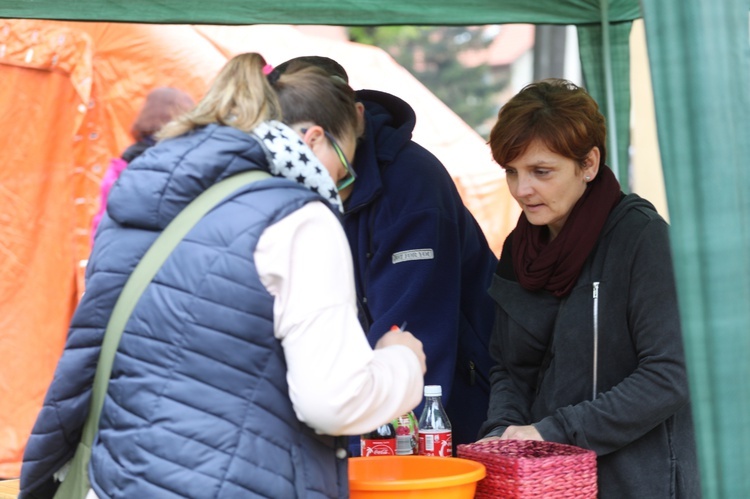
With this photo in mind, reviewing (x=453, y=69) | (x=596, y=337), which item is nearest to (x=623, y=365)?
(x=596, y=337)

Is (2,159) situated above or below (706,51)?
above

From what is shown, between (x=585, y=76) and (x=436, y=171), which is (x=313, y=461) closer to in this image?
(x=436, y=171)

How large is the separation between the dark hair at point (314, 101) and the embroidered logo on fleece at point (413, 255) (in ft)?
3.10

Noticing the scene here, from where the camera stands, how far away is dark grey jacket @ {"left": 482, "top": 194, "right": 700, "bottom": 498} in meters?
2.50

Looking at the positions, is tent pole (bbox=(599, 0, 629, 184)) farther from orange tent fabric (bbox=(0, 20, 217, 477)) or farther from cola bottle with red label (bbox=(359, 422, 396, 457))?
orange tent fabric (bbox=(0, 20, 217, 477))

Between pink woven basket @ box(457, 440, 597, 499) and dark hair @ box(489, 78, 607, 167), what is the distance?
0.81 metres

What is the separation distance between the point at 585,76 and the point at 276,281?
2.96 metres

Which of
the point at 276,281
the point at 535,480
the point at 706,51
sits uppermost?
the point at 706,51

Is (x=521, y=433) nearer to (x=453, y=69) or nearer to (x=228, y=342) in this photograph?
(x=228, y=342)

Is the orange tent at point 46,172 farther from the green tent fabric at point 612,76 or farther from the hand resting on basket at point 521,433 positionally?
the hand resting on basket at point 521,433

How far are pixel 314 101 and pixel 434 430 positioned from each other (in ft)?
2.96

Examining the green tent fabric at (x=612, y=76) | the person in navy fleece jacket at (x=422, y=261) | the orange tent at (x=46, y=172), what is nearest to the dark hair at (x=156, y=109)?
the orange tent at (x=46, y=172)

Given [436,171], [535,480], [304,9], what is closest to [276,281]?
[535,480]

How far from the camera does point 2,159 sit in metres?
5.83
